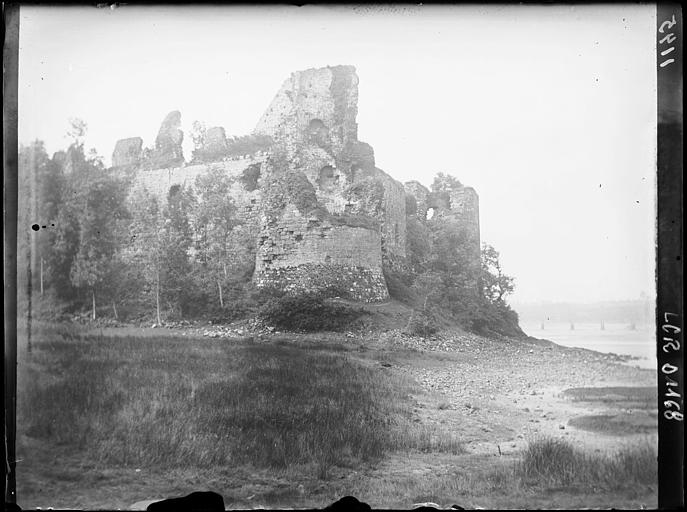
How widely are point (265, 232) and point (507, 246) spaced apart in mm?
1923

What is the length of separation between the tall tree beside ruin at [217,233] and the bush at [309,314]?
426 millimetres

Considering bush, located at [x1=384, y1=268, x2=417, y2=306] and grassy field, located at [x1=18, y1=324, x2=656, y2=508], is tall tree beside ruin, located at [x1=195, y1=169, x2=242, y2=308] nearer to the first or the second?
grassy field, located at [x1=18, y1=324, x2=656, y2=508]

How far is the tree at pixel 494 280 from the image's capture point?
414 cm

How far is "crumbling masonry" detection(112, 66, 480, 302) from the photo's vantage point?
4.20 metres

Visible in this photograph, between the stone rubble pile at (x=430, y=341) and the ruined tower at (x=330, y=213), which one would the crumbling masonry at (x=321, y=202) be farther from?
the stone rubble pile at (x=430, y=341)

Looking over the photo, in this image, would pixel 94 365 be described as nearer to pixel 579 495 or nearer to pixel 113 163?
pixel 113 163

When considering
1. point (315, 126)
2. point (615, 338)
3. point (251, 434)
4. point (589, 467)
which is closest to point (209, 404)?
point (251, 434)

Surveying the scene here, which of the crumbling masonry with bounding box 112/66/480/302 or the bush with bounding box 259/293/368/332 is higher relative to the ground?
the crumbling masonry with bounding box 112/66/480/302

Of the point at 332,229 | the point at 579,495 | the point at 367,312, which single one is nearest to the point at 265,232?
the point at 332,229

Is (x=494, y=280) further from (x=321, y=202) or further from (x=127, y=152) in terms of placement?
(x=127, y=152)

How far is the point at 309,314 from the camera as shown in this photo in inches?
165

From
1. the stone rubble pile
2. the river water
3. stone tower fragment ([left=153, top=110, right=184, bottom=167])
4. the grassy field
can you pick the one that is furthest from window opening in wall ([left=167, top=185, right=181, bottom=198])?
the river water

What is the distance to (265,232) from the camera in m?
4.23

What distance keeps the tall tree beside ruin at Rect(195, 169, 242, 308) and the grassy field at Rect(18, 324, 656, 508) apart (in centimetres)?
53
